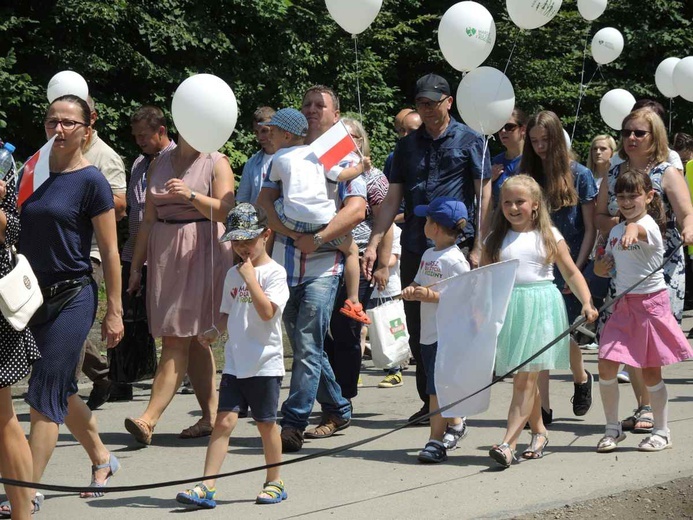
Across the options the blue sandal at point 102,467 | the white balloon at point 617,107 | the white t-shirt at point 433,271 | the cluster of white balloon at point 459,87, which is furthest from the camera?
the white balloon at point 617,107

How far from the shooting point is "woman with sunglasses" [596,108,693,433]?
732 centimetres

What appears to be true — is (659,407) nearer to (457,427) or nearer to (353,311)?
(457,427)

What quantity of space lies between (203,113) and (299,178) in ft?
2.29

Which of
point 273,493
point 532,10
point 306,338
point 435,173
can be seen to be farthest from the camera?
point 532,10

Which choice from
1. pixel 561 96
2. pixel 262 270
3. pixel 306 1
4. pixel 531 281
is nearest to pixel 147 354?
pixel 262 270

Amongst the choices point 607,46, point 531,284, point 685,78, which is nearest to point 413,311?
point 531,284

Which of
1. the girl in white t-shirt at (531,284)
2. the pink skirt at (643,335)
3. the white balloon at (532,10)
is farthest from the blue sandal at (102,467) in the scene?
the white balloon at (532,10)

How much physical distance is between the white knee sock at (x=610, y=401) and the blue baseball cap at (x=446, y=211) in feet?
4.20

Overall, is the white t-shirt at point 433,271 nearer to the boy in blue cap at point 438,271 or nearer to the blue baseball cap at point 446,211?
the boy in blue cap at point 438,271

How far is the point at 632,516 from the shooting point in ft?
18.4

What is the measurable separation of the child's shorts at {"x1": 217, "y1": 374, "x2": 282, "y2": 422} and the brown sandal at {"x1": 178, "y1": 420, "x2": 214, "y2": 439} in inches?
63.6

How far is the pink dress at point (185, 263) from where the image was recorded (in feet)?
23.2

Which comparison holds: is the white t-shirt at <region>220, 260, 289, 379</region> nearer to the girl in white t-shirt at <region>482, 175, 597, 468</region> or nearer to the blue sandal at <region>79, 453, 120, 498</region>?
the blue sandal at <region>79, 453, 120, 498</region>

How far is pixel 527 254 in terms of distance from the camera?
6637 mm
